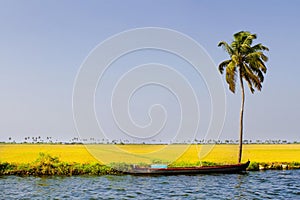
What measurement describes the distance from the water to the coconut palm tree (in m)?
10.9

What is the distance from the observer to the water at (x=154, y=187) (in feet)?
79.9

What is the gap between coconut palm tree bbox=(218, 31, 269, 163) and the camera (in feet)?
137

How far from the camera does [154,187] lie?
2806cm

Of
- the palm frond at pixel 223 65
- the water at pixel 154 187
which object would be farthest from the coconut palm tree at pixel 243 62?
the water at pixel 154 187

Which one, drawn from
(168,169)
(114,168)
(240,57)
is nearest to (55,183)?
(114,168)

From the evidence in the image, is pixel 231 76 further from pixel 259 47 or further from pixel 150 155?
pixel 150 155

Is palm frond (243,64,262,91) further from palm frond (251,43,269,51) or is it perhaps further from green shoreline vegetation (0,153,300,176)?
green shoreline vegetation (0,153,300,176)

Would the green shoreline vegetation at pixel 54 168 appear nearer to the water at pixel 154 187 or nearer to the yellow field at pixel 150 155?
the water at pixel 154 187

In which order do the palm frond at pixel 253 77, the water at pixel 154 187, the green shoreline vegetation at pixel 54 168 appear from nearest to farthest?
the water at pixel 154 187 < the green shoreline vegetation at pixel 54 168 < the palm frond at pixel 253 77

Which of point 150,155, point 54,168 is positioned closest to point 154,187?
point 54,168

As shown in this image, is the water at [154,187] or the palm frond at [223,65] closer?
the water at [154,187]

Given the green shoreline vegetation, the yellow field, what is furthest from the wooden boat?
the yellow field

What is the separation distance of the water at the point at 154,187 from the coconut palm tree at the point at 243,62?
10.9 metres

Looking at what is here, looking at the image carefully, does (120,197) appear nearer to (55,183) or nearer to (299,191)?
(55,183)
